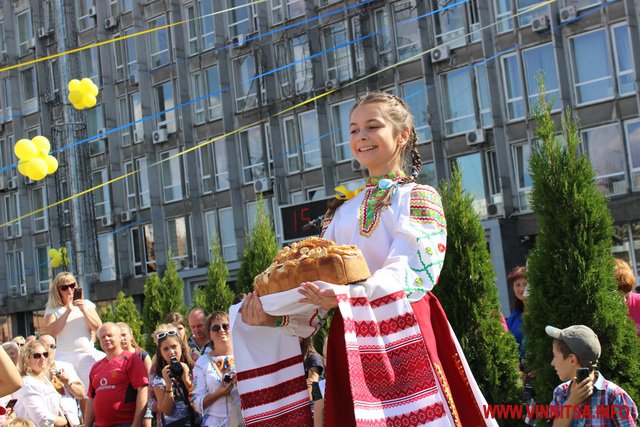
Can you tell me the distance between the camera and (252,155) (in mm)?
34531

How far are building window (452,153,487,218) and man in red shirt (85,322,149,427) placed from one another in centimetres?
1965

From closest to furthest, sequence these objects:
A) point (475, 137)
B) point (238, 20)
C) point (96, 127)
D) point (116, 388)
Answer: point (116, 388)
point (475, 137)
point (238, 20)
point (96, 127)

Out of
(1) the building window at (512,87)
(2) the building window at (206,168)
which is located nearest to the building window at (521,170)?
(1) the building window at (512,87)

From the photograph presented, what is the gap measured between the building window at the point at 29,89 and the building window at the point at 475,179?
22.7 m

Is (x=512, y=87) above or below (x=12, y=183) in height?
below

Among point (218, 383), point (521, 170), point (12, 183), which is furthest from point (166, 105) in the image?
point (218, 383)

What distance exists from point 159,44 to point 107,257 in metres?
9.59

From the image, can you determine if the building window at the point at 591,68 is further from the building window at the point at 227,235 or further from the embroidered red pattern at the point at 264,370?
the embroidered red pattern at the point at 264,370

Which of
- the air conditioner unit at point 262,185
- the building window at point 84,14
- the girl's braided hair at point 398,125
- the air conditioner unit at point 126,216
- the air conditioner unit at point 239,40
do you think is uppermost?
the building window at point 84,14

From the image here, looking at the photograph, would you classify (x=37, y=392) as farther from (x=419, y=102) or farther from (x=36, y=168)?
(x=419, y=102)

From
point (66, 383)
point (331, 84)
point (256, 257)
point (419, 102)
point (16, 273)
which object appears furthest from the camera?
point (16, 273)

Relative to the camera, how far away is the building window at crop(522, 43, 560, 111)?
26328 mm

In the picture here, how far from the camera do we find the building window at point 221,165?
115ft

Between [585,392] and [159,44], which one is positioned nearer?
[585,392]
